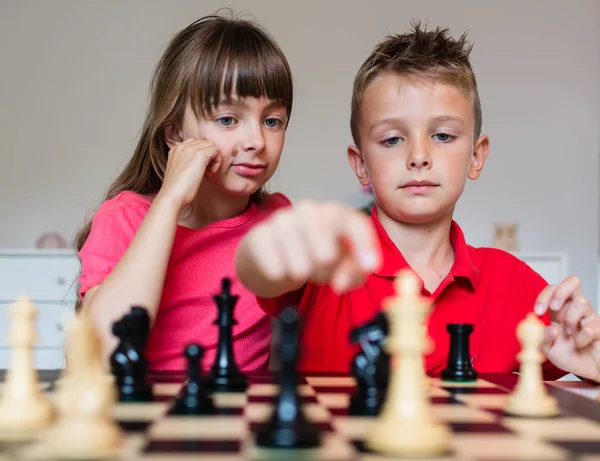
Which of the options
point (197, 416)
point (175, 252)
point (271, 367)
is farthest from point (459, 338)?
point (175, 252)

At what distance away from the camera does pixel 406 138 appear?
1.60 m

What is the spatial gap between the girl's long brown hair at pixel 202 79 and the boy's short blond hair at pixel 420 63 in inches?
7.3

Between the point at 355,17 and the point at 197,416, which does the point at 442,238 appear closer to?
the point at 197,416

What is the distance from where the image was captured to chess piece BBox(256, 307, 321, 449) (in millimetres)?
704

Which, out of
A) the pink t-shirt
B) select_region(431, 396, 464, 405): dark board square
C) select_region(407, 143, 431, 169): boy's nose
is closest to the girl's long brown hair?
the pink t-shirt

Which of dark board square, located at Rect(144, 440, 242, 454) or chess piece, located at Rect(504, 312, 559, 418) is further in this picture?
chess piece, located at Rect(504, 312, 559, 418)

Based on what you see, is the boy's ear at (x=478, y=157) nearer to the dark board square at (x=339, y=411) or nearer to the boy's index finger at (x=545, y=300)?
the boy's index finger at (x=545, y=300)

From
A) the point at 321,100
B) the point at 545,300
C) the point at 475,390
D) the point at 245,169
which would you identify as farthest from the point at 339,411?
the point at 321,100


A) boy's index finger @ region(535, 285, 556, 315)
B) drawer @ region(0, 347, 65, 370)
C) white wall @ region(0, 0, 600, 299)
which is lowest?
drawer @ region(0, 347, 65, 370)

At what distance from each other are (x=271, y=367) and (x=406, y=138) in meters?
0.61

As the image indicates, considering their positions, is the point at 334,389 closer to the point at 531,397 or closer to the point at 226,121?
the point at 531,397

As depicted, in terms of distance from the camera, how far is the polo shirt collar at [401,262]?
1604 mm

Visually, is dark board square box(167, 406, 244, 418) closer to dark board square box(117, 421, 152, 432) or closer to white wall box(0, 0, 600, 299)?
Answer: dark board square box(117, 421, 152, 432)

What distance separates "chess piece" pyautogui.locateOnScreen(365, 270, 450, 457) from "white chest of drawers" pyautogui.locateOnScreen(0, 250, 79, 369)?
126 inches
